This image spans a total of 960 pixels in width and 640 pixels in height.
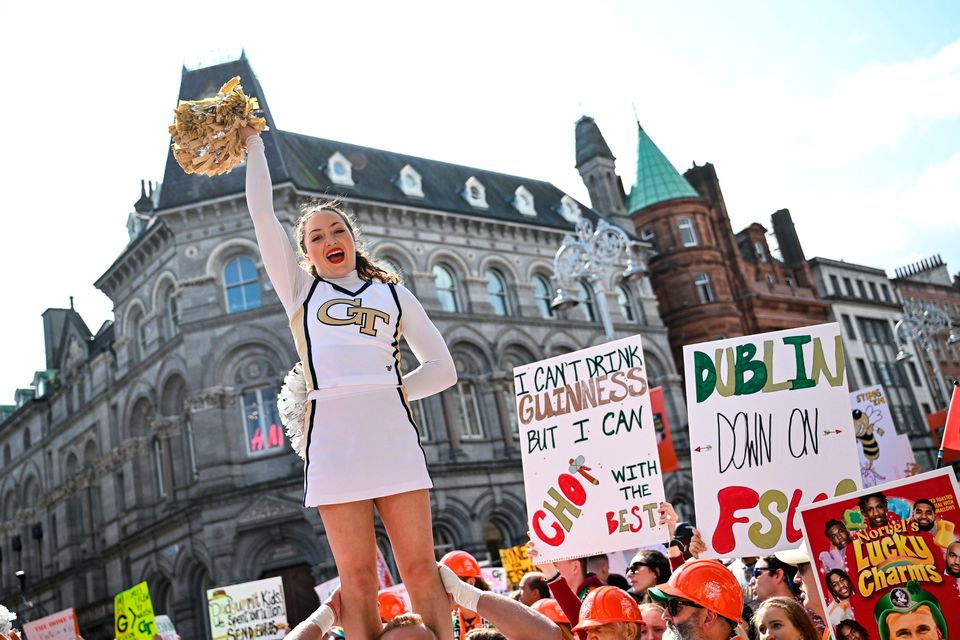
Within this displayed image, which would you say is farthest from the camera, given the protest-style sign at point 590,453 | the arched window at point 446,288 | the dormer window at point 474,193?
the dormer window at point 474,193

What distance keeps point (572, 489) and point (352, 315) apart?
3.37 meters

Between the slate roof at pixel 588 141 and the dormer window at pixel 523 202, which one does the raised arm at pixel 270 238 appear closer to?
the dormer window at pixel 523 202

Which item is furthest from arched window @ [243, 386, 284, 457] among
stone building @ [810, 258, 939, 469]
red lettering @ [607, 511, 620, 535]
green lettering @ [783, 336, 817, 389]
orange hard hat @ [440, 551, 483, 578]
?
stone building @ [810, 258, 939, 469]

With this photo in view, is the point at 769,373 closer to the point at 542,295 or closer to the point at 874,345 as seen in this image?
the point at 542,295

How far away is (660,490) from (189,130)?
3.97 m

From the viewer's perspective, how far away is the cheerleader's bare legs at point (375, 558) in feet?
11.6

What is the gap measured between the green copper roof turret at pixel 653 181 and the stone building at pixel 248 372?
5400 millimetres

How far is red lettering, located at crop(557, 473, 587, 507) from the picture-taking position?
6621mm

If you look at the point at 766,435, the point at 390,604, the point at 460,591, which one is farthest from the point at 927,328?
the point at 460,591

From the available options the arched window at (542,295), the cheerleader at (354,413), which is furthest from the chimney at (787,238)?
the cheerleader at (354,413)

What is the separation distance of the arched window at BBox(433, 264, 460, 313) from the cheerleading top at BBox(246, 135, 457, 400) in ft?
86.6

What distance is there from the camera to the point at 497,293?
107ft

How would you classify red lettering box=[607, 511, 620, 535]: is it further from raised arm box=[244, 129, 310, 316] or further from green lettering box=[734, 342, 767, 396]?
raised arm box=[244, 129, 310, 316]

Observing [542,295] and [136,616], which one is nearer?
[136,616]
